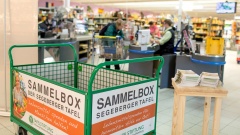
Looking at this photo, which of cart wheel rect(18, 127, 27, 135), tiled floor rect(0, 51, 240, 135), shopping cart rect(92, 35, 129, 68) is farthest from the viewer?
shopping cart rect(92, 35, 129, 68)

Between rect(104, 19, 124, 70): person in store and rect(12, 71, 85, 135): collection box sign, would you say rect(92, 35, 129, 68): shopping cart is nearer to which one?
rect(104, 19, 124, 70): person in store

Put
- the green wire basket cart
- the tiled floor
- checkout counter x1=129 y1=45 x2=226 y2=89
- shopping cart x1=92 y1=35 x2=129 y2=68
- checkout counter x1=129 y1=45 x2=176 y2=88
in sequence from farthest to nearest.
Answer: shopping cart x1=92 y1=35 x2=129 y2=68 → checkout counter x1=129 y1=45 x2=176 y2=88 → checkout counter x1=129 y1=45 x2=226 y2=89 → the tiled floor → the green wire basket cart

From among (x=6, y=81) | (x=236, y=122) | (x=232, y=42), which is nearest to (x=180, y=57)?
(x=236, y=122)

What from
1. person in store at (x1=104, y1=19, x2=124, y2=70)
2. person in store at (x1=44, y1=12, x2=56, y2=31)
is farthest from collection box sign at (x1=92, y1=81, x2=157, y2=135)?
person in store at (x1=44, y1=12, x2=56, y2=31)

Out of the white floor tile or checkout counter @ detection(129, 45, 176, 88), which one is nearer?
the white floor tile

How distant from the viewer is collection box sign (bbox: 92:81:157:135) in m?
1.85

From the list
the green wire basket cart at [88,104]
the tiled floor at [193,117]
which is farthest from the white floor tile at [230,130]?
the green wire basket cart at [88,104]

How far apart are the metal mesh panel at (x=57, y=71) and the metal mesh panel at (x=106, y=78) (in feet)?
0.41

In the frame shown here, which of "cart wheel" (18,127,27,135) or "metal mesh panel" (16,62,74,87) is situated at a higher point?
"metal mesh panel" (16,62,74,87)

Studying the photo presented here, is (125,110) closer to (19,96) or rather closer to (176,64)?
(19,96)

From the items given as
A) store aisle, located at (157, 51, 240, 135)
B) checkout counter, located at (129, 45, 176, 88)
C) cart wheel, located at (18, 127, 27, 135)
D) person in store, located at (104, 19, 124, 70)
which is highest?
person in store, located at (104, 19, 124, 70)

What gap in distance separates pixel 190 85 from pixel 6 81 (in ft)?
8.78

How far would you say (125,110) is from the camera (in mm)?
2027

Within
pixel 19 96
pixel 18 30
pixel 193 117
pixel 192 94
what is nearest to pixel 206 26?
pixel 193 117
